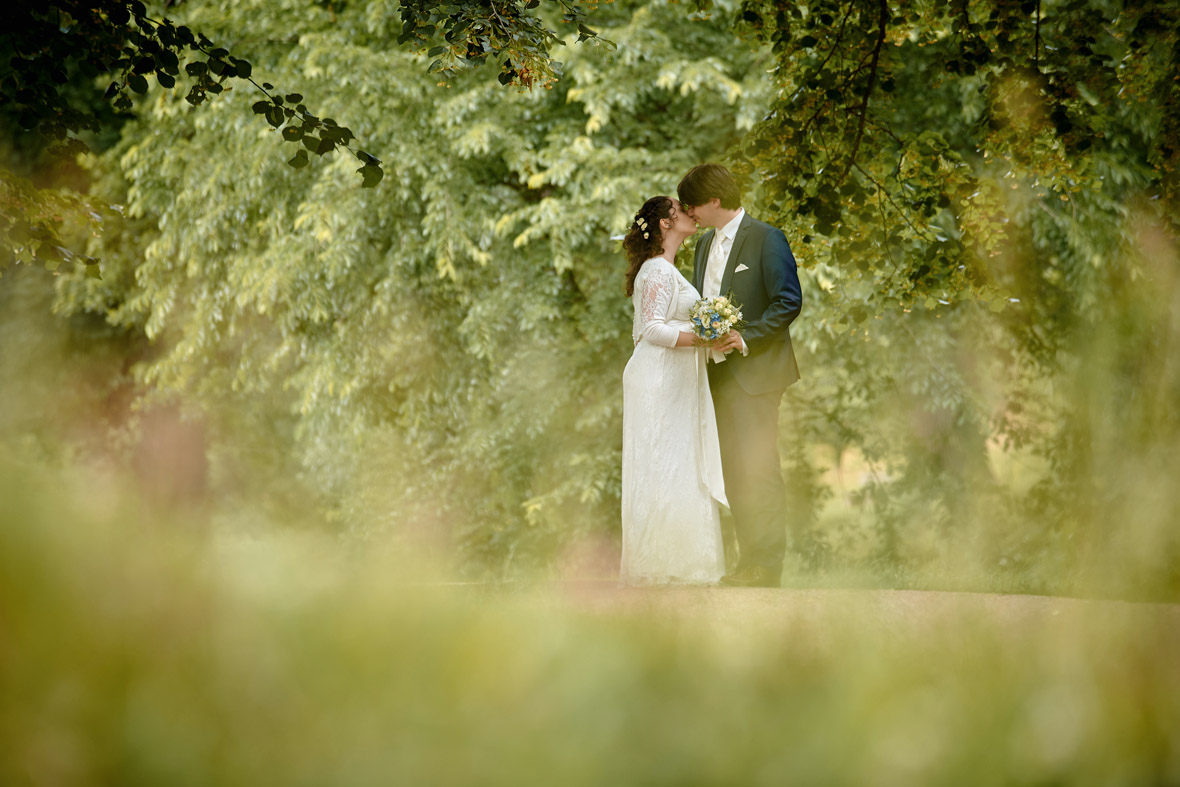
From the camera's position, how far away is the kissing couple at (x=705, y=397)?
5.80 metres

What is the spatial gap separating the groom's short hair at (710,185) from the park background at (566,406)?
19 centimetres

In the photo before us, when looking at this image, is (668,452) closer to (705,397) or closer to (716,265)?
(705,397)

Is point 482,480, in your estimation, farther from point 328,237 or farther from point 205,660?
point 205,660

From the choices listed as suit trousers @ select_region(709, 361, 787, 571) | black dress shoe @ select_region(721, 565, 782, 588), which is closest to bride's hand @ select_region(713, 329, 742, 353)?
suit trousers @ select_region(709, 361, 787, 571)

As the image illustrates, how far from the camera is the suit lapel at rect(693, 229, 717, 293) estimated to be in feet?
20.7

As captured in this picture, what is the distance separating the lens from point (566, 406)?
11.2 m

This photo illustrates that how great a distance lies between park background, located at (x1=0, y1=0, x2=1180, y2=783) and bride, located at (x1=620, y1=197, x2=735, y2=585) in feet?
2.20

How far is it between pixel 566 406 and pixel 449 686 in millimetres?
9943

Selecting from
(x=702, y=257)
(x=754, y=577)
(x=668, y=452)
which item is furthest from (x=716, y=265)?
(x=754, y=577)

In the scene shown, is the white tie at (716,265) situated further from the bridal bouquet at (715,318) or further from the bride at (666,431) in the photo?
the bridal bouquet at (715,318)

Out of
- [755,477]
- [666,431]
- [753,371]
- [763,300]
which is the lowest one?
[755,477]

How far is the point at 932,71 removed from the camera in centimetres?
575

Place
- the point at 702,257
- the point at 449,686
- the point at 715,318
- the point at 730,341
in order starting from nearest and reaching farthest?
1. the point at 449,686
2. the point at 715,318
3. the point at 730,341
4. the point at 702,257

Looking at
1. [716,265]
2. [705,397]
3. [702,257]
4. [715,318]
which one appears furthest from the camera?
[702,257]
